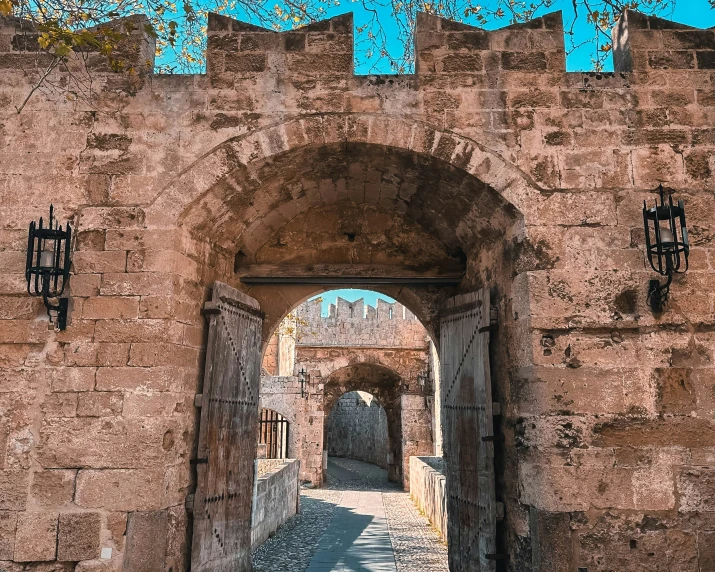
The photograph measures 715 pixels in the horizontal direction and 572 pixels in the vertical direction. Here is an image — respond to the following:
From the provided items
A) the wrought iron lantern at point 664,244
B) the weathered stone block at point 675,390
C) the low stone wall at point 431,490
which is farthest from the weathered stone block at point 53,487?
the low stone wall at point 431,490

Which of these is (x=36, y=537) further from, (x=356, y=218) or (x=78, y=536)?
(x=356, y=218)

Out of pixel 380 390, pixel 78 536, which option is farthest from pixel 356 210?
pixel 380 390

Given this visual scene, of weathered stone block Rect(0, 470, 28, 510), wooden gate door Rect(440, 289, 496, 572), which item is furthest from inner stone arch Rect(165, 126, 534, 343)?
weathered stone block Rect(0, 470, 28, 510)

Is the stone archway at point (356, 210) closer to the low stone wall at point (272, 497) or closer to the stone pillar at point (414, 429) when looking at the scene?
the low stone wall at point (272, 497)

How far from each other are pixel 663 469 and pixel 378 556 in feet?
13.3

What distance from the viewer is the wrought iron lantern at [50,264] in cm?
332

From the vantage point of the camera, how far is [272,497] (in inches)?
298

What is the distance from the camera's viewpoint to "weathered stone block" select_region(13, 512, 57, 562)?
314cm

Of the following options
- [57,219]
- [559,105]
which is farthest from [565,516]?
[57,219]

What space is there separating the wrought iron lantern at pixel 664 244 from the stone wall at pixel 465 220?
8cm

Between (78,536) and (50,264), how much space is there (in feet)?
5.00

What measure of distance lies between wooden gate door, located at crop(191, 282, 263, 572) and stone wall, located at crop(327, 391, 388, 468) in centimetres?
1443

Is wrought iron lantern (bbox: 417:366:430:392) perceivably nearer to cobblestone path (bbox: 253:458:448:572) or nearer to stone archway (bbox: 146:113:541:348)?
cobblestone path (bbox: 253:458:448:572)

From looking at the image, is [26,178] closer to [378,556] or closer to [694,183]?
[694,183]
